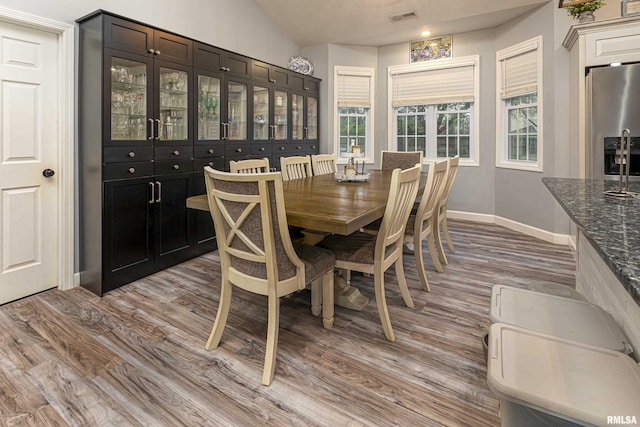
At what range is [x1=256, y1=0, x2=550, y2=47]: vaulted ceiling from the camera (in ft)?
14.3

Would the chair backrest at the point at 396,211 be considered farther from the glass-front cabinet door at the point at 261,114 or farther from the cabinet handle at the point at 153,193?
the glass-front cabinet door at the point at 261,114

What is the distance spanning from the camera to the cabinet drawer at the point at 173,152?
3.18m

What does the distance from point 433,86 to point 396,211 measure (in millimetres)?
4152

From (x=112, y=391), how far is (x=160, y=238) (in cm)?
172

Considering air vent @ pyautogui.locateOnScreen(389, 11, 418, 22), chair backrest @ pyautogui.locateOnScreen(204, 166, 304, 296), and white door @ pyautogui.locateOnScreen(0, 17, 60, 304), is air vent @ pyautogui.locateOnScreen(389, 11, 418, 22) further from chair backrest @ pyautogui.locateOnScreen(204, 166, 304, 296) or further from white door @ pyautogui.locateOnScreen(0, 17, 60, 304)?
chair backrest @ pyautogui.locateOnScreen(204, 166, 304, 296)

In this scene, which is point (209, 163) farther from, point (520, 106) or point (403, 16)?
point (520, 106)

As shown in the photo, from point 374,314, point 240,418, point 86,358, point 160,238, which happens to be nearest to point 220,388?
point 240,418

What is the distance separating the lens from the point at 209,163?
372 centimetres

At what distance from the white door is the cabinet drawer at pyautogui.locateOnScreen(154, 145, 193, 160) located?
0.73m

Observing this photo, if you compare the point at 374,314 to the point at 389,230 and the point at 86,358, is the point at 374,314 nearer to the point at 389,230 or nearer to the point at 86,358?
the point at 389,230

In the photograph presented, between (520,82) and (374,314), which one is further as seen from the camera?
(520,82)

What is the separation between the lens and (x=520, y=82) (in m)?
4.64

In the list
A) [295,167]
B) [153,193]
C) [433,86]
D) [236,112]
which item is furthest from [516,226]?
[153,193]

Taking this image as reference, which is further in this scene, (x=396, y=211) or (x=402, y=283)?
(x=402, y=283)
